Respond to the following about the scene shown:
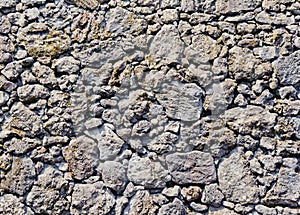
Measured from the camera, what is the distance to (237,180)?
225cm

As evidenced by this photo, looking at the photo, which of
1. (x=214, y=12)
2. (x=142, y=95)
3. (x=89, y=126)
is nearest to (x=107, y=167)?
(x=89, y=126)

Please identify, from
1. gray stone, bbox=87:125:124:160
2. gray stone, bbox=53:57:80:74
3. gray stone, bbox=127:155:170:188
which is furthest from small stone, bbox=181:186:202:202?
gray stone, bbox=53:57:80:74

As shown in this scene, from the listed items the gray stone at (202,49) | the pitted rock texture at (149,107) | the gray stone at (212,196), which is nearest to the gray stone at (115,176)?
the pitted rock texture at (149,107)

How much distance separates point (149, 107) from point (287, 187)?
803 mm

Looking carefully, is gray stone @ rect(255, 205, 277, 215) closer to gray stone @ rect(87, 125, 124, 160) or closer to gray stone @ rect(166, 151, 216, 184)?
gray stone @ rect(166, 151, 216, 184)

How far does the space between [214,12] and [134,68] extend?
20.0 inches

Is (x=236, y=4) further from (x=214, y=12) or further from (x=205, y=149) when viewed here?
(x=205, y=149)

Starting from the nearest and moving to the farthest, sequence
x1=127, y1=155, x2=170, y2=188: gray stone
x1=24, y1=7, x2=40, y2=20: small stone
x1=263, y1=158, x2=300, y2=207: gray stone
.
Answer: x1=263, y1=158, x2=300, y2=207: gray stone < x1=127, y1=155, x2=170, y2=188: gray stone < x1=24, y1=7, x2=40, y2=20: small stone

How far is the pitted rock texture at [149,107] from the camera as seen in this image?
223cm

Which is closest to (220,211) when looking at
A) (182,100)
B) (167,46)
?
(182,100)

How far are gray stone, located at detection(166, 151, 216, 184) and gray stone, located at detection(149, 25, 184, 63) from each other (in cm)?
50

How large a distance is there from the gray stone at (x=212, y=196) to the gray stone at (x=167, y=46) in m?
0.68

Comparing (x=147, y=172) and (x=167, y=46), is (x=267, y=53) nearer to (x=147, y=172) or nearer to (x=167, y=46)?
(x=167, y=46)

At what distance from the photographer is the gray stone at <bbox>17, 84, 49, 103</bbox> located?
239cm
